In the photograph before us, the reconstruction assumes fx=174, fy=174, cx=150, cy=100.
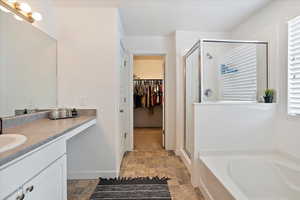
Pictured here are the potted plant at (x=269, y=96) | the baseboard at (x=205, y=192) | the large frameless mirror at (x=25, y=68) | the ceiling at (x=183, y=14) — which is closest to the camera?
the large frameless mirror at (x=25, y=68)

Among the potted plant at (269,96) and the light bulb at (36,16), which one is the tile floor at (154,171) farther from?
the light bulb at (36,16)

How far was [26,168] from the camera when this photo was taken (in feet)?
3.09

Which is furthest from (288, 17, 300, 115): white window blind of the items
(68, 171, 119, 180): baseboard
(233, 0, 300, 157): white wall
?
(68, 171, 119, 180): baseboard

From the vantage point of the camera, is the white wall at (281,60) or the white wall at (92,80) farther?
the white wall at (92,80)

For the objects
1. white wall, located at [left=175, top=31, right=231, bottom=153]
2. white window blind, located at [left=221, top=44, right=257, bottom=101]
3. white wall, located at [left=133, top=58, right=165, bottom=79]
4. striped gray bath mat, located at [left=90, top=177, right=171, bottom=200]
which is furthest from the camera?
white wall, located at [left=133, top=58, right=165, bottom=79]

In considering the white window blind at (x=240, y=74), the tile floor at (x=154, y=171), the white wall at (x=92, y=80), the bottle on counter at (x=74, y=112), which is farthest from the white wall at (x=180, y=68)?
the bottle on counter at (x=74, y=112)

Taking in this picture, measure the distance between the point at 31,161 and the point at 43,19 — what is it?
1.96m

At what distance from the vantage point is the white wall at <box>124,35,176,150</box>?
11.5 ft

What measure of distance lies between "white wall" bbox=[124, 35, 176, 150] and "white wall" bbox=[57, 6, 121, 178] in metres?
1.13

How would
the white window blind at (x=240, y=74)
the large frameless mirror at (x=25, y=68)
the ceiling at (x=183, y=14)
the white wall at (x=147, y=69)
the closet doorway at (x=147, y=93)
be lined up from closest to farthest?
the large frameless mirror at (x=25, y=68)
the ceiling at (x=183, y=14)
the white window blind at (x=240, y=74)
the closet doorway at (x=147, y=93)
the white wall at (x=147, y=69)

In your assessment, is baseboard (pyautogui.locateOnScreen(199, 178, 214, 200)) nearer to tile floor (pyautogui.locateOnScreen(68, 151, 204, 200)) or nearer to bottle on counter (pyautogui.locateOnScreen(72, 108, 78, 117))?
tile floor (pyautogui.locateOnScreen(68, 151, 204, 200))

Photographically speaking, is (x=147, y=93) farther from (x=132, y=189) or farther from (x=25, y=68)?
(x=25, y=68)

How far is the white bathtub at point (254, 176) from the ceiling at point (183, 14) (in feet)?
6.64

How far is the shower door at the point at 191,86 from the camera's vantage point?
2410 mm
